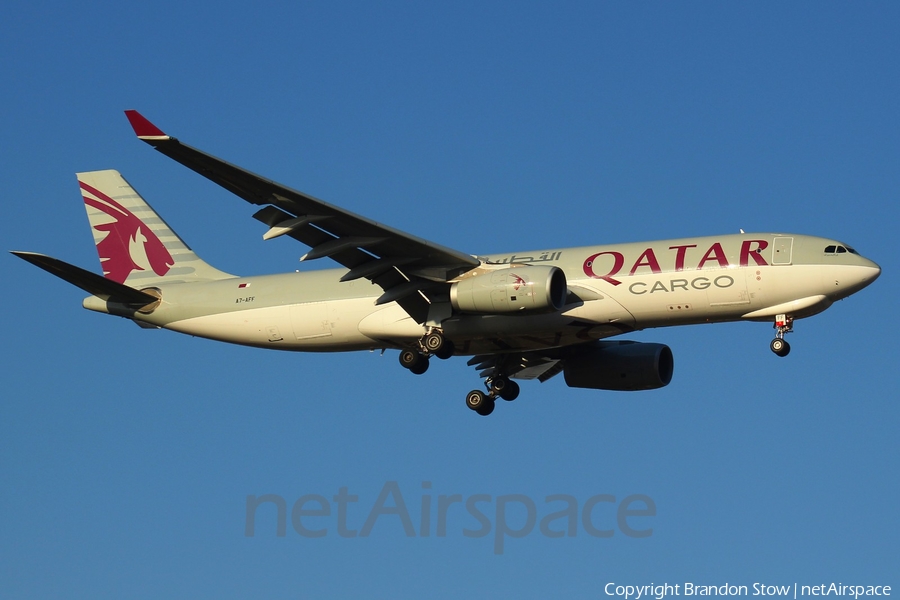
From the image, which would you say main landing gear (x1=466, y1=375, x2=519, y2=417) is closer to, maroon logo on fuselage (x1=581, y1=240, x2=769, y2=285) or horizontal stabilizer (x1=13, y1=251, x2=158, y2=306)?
maroon logo on fuselage (x1=581, y1=240, x2=769, y2=285)

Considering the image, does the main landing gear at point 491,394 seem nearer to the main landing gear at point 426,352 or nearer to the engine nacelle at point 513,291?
the main landing gear at point 426,352

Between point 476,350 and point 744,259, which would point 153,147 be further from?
point 744,259

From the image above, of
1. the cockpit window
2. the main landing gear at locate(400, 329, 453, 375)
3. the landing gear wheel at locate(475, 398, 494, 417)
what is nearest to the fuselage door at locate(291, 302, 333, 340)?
the main landing gear at locate(400, 329, 453, 375)

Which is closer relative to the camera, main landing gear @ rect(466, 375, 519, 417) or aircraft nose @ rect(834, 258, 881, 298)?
aircraft nose @ rect(834, 258, 881, 298)

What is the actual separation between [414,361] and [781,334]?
1109cm

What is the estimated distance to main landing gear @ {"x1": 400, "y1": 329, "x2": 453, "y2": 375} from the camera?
127 ft

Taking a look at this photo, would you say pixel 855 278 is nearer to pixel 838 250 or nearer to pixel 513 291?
pixel 838 250

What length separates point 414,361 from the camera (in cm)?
3916

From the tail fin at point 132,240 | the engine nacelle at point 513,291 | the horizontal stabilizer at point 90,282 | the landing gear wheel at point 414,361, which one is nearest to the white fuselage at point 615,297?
the landing gear wheel at point 414,361

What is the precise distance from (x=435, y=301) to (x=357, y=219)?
15.5ft

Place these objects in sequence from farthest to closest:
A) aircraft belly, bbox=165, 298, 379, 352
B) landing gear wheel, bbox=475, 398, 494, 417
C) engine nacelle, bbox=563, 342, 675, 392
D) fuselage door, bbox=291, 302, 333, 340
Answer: engine nacelle, bbox=563, 342, 675, 392 < landing gear wheel, bbox=475, 398, 494, 417 < fuselage door, bbox=291, 302, 333, 340 < aircraft belly, bbox=165, 298, 379, 352

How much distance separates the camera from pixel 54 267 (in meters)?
38.7

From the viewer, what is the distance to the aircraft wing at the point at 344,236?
32.0 metres

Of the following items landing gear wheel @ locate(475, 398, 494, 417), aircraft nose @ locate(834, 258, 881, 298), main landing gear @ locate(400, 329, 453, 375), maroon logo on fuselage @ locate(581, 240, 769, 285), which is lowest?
landing gear wheel @ locate(475, 398, 494, 417)
